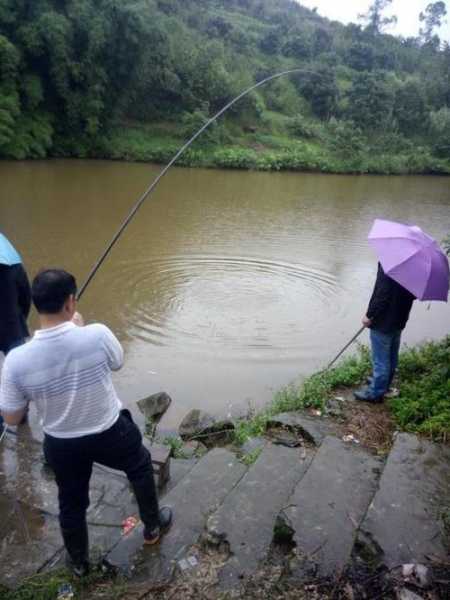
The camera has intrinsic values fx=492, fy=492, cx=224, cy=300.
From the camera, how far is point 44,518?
8.62ft

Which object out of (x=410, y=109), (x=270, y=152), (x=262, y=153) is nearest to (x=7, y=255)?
(x=262, y=153)

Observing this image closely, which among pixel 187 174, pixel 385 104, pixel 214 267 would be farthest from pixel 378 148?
pixel 214 267

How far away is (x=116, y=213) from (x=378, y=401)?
32.9ft

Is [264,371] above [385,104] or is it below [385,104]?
below

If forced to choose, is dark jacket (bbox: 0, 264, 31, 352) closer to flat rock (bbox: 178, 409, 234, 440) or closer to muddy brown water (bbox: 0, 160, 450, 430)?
flat rock (bbox: 178, 409, 234, 440)

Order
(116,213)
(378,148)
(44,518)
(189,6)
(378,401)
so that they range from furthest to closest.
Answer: (189,6)
(378,148)
(116,213)
(378,401)
(44,518)

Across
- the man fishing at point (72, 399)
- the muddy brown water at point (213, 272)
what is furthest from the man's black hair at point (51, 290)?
the muddy brown water at point (213, 272)

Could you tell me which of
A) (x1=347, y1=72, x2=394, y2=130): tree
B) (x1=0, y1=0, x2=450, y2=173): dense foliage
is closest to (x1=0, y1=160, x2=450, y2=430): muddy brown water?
(x1=0, y1=0, x2=450, y2=173): dense foliage

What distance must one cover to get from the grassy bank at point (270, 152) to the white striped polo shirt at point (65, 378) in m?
22.8

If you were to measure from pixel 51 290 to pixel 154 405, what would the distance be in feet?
9.32

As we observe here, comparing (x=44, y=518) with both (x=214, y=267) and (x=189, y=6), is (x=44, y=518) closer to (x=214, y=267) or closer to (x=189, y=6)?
(x=214, y=267)

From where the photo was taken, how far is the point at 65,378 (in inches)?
75.7

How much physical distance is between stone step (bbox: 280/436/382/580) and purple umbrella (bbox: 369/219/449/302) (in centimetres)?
125

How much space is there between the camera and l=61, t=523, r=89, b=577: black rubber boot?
2.17 m
